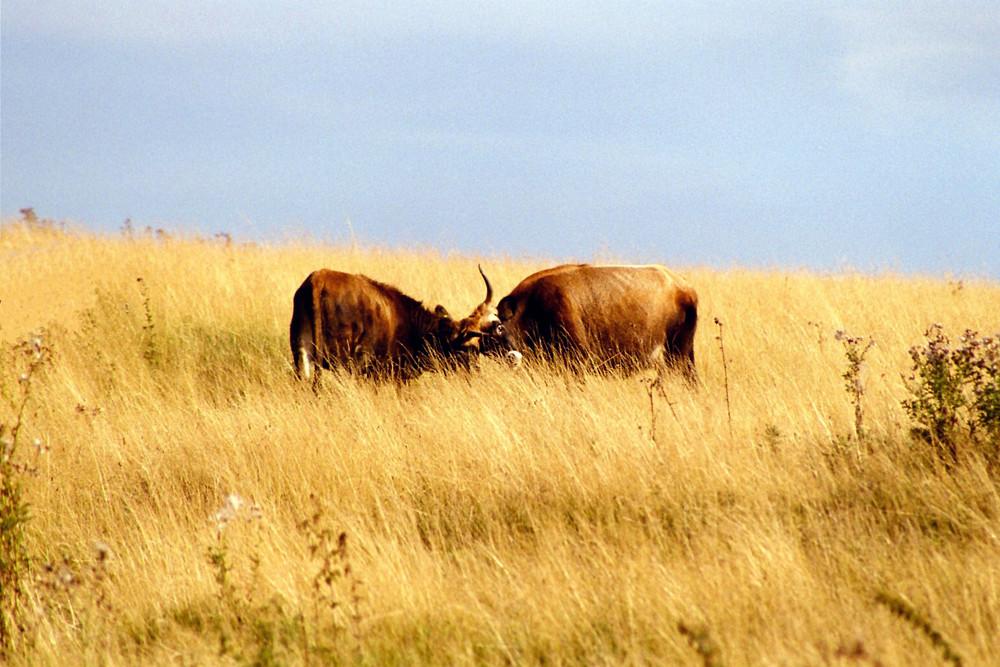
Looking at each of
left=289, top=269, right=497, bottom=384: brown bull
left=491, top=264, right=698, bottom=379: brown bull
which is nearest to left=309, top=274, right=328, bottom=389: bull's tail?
left=289, top=269, right=497, bottom=384: brown bull

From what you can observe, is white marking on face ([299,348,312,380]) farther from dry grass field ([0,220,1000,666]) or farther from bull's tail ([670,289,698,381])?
bull's tail ([670,289,698,381])

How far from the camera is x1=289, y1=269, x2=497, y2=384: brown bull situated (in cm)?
875

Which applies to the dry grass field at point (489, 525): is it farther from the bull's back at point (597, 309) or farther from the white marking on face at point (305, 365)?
the bull's back at point (597, 309)

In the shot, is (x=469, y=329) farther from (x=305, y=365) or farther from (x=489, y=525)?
(x=489, y=525)

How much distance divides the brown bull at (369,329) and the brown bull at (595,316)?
0.39 metres

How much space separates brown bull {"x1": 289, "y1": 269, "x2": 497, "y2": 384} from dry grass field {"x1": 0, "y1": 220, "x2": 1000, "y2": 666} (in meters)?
0.28

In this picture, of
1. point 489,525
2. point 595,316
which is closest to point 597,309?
point 595,316

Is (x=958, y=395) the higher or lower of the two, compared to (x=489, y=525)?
higher

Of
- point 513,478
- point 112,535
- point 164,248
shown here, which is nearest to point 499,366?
→ point 513,478

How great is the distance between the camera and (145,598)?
15.1ft

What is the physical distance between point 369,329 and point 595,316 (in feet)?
7.80

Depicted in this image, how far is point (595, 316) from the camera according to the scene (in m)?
9.30

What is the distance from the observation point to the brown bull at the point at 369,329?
8.75m

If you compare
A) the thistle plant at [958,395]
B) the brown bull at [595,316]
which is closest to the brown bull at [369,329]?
the brown bull at [595,316]
